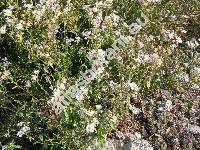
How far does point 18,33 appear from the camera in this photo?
237 inches

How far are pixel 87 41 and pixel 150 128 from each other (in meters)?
1.55

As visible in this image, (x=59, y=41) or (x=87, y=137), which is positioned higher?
(x=59, y=41)

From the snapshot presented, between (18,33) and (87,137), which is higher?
(18,33)

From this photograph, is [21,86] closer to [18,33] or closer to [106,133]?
[18,33]

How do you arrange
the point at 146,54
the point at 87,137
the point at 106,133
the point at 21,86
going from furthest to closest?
the point at 146,54 → the point at 21,86 → the point at 106,133 → the point at 87,137

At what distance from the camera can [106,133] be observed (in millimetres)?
5570

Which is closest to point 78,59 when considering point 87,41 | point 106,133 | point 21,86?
point 87,41

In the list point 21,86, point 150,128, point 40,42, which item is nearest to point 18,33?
point 40,42

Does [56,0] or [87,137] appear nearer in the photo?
[87,137]

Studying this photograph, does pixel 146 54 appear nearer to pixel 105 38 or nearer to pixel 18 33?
pixel 105 38


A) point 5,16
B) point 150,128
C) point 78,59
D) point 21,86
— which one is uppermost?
point 5,16

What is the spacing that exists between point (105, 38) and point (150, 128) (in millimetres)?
1461

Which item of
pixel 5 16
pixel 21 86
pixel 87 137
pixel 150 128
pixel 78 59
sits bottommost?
pixel 87 137

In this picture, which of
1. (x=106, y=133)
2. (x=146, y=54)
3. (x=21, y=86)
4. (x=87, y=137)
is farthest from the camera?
(x=146, y=54)
